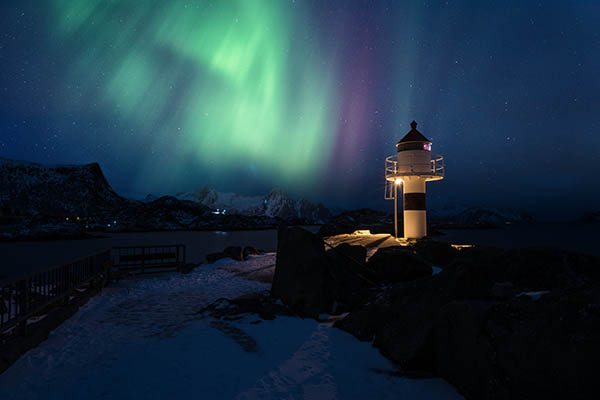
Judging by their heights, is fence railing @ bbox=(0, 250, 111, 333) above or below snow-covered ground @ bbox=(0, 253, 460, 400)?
above

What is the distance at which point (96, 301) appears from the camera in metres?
11.0

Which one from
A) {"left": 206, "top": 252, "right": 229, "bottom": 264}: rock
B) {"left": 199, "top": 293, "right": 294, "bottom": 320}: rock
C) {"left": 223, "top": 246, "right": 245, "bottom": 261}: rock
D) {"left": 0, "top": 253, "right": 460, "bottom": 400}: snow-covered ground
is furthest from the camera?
{"left": 223, "top": 246, "right": 245, "bottom": 261}: rock

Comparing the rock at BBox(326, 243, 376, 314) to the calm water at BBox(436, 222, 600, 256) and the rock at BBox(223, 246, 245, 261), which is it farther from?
the calm water at BBox(436, 222, 600, 256)

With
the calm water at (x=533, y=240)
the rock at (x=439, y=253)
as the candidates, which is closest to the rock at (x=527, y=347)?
the rock at (x=439, y=253)

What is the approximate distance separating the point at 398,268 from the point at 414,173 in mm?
15115

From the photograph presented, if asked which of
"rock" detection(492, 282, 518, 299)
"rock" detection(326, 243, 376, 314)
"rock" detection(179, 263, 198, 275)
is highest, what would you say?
"rock" detection(492, 282, 518, 299)

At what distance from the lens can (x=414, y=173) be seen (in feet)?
81.1

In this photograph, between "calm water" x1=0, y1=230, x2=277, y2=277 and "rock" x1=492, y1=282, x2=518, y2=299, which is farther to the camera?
"calm water" x1=0, y1=230, x2=277, y2=277

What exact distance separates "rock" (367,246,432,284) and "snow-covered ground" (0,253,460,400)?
14.5 feet

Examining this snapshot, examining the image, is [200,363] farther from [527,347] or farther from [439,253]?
[439,253]

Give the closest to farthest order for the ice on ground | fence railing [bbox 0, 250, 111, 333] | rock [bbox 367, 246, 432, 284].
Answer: fence railing [bbox 0, 250, 111, 333], rock [bbox 367, 246, 432, 284], the ice on ground

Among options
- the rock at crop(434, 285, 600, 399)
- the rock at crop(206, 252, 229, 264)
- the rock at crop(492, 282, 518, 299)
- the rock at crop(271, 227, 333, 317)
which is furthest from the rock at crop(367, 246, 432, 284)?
the rock at crop(206, 252, 229, 264)

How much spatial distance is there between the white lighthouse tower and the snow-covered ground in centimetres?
1975

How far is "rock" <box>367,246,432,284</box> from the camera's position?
1134 centimetres
